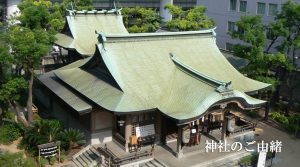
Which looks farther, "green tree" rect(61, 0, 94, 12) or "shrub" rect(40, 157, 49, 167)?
"green tree" rect(61, 0, 94, 12)

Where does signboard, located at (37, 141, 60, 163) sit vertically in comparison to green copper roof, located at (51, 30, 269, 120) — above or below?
below

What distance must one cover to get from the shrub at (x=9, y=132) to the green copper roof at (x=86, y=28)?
11.1 metres

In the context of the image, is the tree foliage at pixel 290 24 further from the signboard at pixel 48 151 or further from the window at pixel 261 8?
the signboard at pixel 48 151

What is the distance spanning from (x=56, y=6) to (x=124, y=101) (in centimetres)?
2664

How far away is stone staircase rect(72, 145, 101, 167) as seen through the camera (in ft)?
79.5

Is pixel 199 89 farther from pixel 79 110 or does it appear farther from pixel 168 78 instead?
pixel 79 110

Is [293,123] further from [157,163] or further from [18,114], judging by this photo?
[18,114]

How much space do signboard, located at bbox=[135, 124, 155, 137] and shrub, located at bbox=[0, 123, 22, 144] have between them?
946 centimetres

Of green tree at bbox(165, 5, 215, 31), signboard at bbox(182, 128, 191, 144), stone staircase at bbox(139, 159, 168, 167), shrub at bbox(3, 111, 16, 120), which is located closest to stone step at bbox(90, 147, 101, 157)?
stone staircase at bbox(139, 159, 168, 167)

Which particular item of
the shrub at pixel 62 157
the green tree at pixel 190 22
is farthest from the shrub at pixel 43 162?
the green tree at pixel 190 22

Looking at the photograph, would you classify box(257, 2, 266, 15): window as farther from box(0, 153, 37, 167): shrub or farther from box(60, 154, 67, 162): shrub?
box(0, 153, 37, 167): shrub

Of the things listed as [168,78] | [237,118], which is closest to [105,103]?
[168,78]

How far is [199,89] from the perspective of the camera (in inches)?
947

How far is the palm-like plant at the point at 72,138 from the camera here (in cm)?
2538
